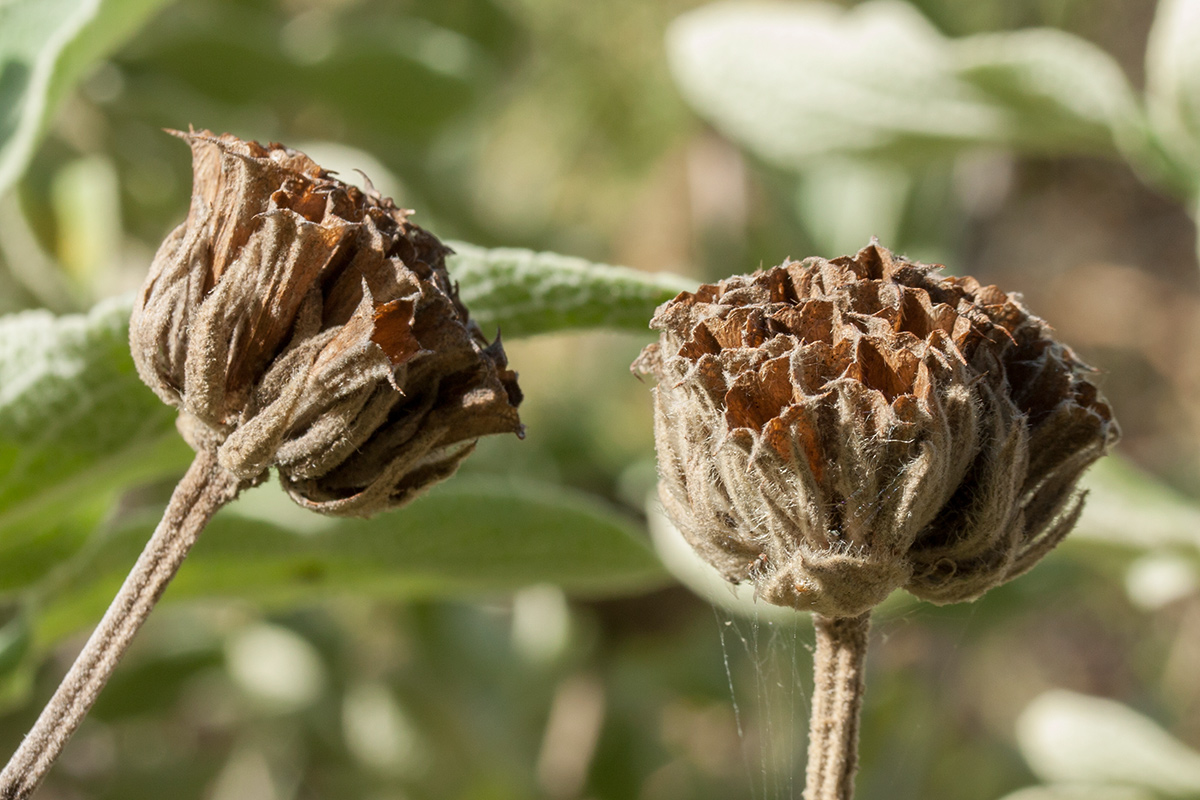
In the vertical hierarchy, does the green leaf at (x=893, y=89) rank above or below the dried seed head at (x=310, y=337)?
below

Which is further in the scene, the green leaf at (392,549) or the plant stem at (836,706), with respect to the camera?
the green leaf at (392,549)

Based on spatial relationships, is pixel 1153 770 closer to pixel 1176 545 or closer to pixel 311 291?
pixel 1176 545

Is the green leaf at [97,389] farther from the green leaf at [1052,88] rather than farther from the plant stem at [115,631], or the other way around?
the green leaf at [1052,88]

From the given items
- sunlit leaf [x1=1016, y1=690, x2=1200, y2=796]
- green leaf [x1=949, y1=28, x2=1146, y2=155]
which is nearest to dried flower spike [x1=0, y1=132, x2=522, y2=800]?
green leaf [x1=949, y1=28, x2=1146, y2=155]

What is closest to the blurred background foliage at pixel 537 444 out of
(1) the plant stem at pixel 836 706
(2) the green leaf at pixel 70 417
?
(2) the green leaf at pixel 70 417

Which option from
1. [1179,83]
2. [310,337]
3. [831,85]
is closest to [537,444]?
[831,85]

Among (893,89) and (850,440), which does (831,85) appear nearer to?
(893,89)

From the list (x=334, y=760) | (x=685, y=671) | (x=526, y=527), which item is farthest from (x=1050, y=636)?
(x=526, y=527)
